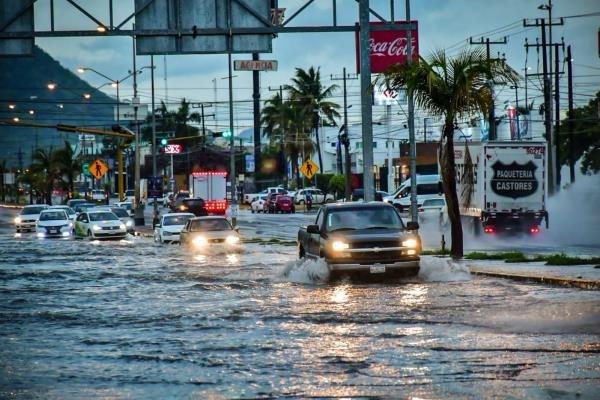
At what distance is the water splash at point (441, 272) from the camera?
24.6 m

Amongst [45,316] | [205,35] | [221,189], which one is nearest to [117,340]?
[45,316]

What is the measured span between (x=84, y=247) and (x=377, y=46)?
18258 mm

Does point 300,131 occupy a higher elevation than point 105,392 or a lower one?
higher

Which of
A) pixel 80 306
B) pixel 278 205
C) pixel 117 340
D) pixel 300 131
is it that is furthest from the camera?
pixel 300 131

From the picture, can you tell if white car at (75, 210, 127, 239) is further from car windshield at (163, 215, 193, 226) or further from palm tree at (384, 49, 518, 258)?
palm tree at (384, 49, 518, 258)

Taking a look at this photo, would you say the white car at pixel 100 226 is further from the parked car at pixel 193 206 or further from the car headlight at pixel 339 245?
the car headlight at pixel 339 245

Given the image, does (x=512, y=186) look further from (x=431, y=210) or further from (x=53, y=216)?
(x=53, y=216)

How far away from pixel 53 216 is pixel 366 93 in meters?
31.8

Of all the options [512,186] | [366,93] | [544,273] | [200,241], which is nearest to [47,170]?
[200,241]

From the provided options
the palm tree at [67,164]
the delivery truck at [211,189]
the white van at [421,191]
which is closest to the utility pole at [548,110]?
the white van at [421,191]

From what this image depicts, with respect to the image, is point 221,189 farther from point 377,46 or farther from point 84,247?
point 377,46

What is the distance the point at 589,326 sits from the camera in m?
15.3

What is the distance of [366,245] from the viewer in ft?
78.1

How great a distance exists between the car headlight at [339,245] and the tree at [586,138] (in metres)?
75.7
